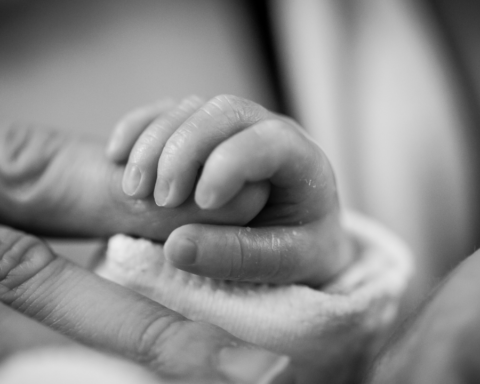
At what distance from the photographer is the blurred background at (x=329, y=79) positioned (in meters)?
0.82

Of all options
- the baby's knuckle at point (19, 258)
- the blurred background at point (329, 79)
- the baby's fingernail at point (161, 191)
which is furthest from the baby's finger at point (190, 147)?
the blurred background at point (329, 79)

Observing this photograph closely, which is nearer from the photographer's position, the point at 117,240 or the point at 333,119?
the point at 117,240

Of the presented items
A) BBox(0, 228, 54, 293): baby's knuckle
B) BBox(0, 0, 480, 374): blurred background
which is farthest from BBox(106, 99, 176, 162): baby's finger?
BBox(0, 0, 480, 374): blurred background

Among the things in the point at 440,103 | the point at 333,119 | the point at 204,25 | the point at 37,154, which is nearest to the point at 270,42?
the point at 204,25

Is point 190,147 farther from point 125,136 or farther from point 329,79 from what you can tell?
point 329,79

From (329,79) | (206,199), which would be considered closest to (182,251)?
(206,199)

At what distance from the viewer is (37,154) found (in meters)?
0.55

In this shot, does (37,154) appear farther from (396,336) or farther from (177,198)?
(396,336)

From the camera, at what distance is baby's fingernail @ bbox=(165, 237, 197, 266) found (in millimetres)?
378

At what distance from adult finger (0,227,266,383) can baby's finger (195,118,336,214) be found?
0.32ft

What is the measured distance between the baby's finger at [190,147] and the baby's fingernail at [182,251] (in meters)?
0.04

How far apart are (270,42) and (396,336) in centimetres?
85

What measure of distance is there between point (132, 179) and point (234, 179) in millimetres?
106

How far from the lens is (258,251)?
0.42 meters
